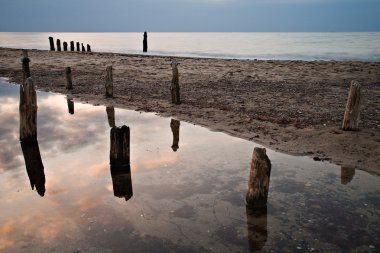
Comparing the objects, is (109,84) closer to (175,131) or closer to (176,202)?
(175,131)

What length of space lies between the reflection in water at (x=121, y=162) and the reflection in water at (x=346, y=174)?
463cm

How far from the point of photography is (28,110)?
9.06 m

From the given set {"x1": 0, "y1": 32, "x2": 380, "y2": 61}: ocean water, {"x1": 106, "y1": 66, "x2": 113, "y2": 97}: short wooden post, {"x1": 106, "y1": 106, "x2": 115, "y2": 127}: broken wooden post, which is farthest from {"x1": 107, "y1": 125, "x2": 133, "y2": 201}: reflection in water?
{"x1": 0, "y1": 32, "x2": 380, "y2": 61}: ocean water

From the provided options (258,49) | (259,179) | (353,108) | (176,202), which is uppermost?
(353,108)

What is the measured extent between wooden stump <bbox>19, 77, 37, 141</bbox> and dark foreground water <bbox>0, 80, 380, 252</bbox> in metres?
0.45

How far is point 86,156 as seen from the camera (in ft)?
28.9

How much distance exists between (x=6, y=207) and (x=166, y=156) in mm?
3937

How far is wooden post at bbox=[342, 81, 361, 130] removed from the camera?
364 inches

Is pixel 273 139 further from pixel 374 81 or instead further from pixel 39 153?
pixel 374 81

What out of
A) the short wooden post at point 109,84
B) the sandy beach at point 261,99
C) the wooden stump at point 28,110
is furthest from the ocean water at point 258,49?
the wooden stump at point 28,110

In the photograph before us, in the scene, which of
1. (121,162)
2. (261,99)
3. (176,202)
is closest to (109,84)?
(261,99)

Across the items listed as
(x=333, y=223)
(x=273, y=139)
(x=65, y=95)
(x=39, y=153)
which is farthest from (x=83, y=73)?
(x=333, y=223)

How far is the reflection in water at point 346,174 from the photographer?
289 inches

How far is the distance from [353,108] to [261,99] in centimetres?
557
